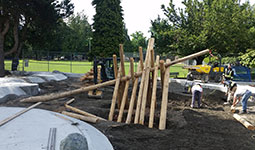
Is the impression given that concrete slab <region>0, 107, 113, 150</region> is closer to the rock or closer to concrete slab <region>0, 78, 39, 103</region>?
the rock

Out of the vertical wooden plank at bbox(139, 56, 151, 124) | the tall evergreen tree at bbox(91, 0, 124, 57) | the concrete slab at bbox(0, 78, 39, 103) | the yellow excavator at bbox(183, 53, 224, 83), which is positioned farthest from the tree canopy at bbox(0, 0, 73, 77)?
the vertical wooden plank at bbox(139, 56, 151, 124)

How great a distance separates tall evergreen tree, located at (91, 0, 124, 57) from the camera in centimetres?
3061

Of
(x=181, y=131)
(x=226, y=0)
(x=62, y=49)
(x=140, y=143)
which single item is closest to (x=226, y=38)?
(x=226, y=0)

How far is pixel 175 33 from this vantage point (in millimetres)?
19812

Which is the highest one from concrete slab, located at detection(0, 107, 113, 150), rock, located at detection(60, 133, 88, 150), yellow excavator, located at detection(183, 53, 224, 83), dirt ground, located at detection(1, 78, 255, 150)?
yellow excavator, located at detection(183, 53, 224, 83)

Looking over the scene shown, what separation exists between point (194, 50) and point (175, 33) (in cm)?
237

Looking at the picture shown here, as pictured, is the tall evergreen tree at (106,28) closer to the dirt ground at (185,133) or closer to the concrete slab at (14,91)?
the concrete slab at (14,91)

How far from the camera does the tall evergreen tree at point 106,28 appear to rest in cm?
3061

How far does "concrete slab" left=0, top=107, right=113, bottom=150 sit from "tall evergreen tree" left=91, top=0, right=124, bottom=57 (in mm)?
24800

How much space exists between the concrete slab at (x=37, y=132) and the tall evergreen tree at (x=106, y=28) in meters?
24.8

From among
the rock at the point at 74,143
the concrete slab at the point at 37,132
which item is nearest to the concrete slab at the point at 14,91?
the concrete slab at the point at 37,132

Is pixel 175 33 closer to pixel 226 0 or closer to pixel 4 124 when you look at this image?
pixel 226 0

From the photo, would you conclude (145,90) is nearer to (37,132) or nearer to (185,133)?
(185,133)

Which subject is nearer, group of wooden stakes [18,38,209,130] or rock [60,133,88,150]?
rock [60,133,88,150]
